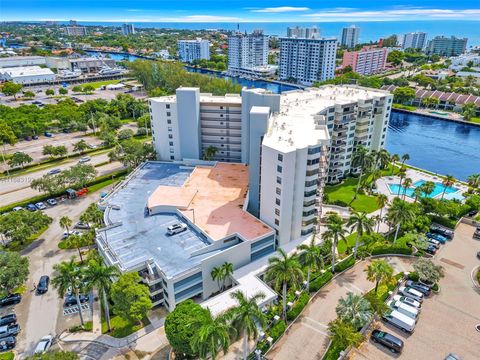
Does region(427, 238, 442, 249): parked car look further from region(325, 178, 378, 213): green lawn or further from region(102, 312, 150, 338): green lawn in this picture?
region(102, 312, 150, 338): green lawn

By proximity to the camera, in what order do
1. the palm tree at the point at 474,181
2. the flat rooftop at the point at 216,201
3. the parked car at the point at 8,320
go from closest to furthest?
the parked car at the point at 8,320, the flat rooftop at the point at 216,201, the palm tree at the point at 474,181

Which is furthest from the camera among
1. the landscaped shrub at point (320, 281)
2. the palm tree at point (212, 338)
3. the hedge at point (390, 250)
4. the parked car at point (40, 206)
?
the parked car at point (40, 206)

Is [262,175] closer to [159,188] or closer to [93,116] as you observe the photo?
[159,188]

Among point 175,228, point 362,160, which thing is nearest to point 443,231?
point 362,160

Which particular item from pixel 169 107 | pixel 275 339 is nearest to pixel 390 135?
pixel 169 107

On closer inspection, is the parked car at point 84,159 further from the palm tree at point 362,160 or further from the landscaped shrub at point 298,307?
the landscaped shrub at point 298,307

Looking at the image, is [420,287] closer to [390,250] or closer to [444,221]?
[390,250]

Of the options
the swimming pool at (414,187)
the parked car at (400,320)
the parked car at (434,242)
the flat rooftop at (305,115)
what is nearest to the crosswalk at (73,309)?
the flat rooftop at (305,115)
